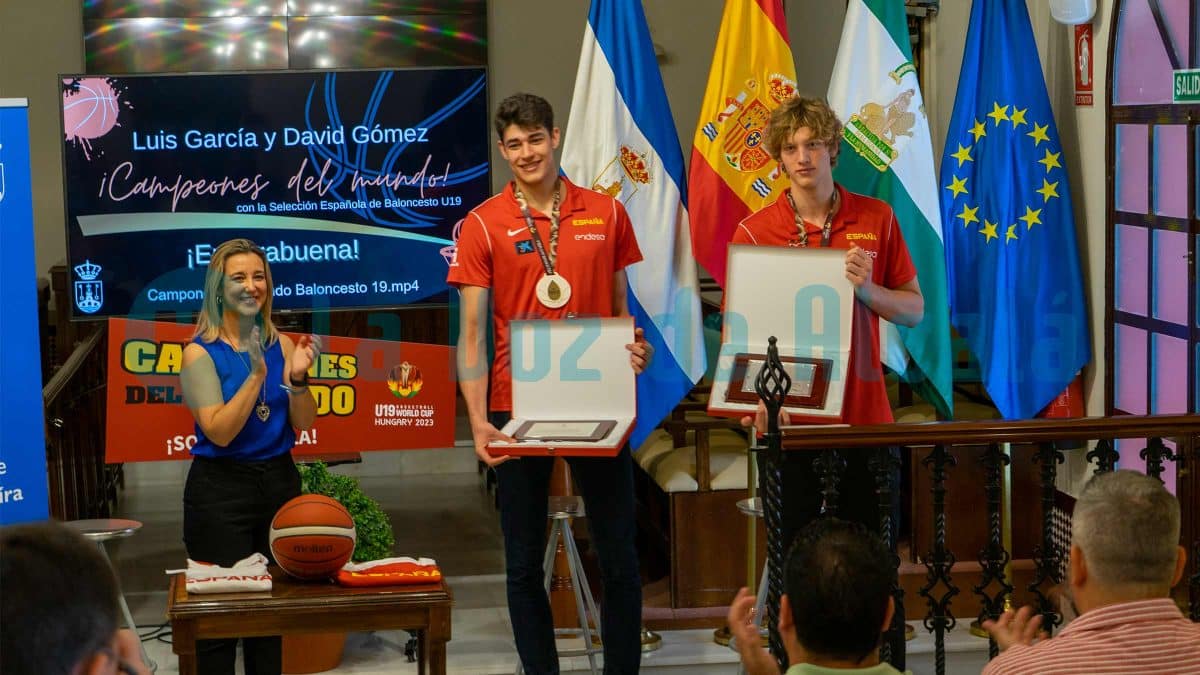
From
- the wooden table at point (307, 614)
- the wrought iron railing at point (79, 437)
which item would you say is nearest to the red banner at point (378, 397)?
the wrought iron railing at point (79, 437)

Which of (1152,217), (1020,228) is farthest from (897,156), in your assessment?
(1152,217)

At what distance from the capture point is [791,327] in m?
3.69

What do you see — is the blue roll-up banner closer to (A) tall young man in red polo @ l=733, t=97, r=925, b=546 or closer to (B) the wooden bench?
(A) tall young man in red polo @ l=733, t=97, r=925, b=546

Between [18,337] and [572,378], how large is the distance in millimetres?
1463

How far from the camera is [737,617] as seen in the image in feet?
7.43

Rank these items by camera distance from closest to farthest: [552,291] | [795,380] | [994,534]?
[994,534] < [795,380] < [552,291]

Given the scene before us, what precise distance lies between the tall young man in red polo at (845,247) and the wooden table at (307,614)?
83 cm

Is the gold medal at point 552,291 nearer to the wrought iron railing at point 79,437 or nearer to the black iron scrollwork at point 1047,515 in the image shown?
the black iron scrollwork at point 1047,515

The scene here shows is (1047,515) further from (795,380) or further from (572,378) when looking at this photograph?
(572,378)

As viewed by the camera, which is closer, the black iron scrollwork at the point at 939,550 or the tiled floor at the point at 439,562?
the black iron scrollwork at the point at 939,550

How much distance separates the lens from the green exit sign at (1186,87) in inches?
166

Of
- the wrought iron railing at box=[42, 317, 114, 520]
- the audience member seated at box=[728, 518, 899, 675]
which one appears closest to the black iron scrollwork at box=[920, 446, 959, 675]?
the audience member seated at box=[728, 518, 899, 675]

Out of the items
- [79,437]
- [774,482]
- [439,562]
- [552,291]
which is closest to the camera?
[774,482]

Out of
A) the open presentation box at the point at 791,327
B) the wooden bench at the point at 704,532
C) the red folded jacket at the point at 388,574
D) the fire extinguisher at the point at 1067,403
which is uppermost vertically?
the open presentation box at the point at 791,327
